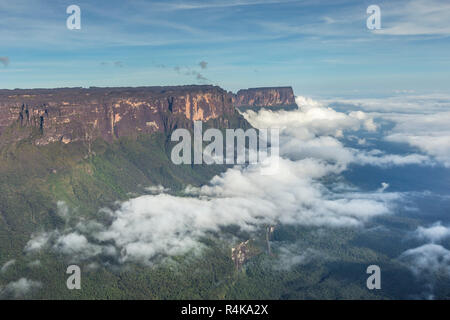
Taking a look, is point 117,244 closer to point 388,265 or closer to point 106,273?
point 106,273

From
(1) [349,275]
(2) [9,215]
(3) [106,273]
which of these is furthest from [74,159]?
(1) [349,275]

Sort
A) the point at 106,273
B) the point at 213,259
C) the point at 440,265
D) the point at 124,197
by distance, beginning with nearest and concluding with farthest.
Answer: the point at 106,273, the point at 440,265, the point at 213,259, the point at 124,197
